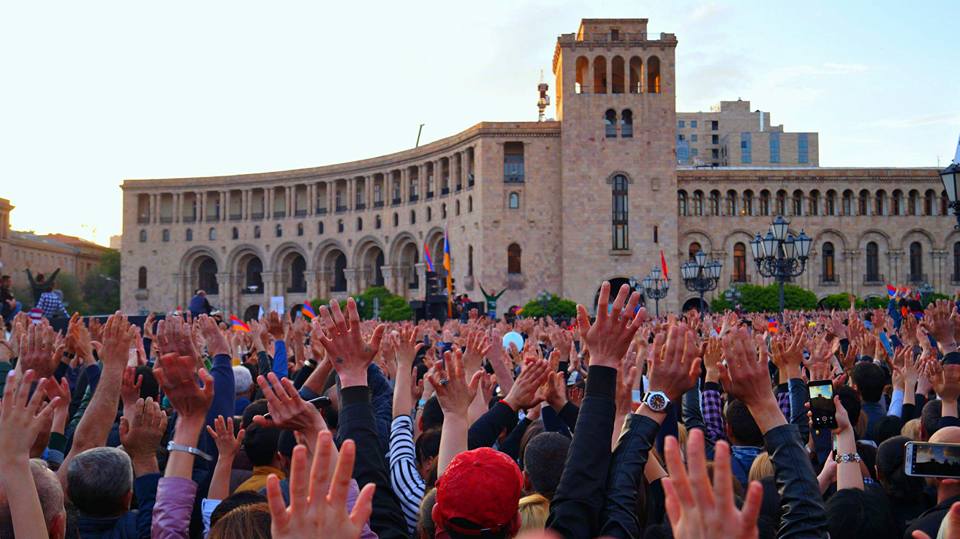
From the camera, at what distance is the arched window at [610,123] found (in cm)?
4966

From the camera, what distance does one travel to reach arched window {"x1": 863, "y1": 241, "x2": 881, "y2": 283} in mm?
54469

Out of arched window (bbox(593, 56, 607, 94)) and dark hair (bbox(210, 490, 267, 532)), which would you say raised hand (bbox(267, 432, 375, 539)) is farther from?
arched window (bbox(593, 56, 607, 94))

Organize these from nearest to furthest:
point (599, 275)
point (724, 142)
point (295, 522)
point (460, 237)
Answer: point (295, 522)
point (599, 275)
point (460, 237)
point (724, 142)

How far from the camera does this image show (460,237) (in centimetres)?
5303

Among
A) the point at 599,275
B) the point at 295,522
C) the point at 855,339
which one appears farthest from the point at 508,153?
the point at 295,522

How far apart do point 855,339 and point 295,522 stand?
29.2 ft

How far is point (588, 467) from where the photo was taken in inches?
122

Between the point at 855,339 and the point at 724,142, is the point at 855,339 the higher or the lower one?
the lower one

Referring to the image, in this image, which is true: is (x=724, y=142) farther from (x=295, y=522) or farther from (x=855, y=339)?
(x=295, y=522)

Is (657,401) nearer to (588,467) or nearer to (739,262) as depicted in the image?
(588,467)

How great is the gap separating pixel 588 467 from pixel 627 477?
16 centimetres

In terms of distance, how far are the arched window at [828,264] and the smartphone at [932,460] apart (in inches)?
2198

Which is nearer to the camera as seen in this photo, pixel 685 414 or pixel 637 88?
pixel 685 414

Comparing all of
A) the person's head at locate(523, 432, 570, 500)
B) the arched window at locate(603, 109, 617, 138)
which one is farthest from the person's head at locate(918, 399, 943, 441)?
the arched window at locate(603, 109, 617, 138)
